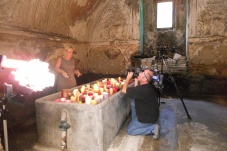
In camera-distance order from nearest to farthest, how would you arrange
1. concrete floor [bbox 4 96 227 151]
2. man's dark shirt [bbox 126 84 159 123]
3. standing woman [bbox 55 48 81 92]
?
concrete floor [bbox 4 96 227 151]
man's dark shirt [bbox 126 84 159 123]
standing woman [bbox 55 48 81 92]

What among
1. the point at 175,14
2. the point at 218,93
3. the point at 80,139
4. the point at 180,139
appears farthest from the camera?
the point at 175,14

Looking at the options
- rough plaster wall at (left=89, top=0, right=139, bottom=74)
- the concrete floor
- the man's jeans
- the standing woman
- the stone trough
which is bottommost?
the concrete floor

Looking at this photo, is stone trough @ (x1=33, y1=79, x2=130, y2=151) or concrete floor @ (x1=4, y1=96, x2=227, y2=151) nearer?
stone trough @ (x1=33, y1=79, x2=130, y2=151)

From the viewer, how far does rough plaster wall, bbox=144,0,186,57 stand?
280 inches

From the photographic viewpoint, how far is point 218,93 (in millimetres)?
6535

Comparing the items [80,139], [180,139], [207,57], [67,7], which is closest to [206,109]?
[180,139]

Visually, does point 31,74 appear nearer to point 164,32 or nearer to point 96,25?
point 96,25

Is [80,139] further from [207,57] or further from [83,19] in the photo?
[207,57]

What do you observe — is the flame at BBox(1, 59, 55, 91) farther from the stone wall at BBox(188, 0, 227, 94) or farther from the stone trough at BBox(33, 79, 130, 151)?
the stone wall at BBox(188, 0, 227, 94)

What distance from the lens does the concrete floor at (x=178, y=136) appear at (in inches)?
108

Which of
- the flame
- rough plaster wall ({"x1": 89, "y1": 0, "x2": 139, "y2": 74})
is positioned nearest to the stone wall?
rough plaster wall ({"x1": 89, "y1": 0, "x2": 139, "y2": 74})

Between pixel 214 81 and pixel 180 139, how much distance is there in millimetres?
4532

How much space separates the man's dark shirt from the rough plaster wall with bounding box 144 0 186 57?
4.81m

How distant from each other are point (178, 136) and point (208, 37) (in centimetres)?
496
